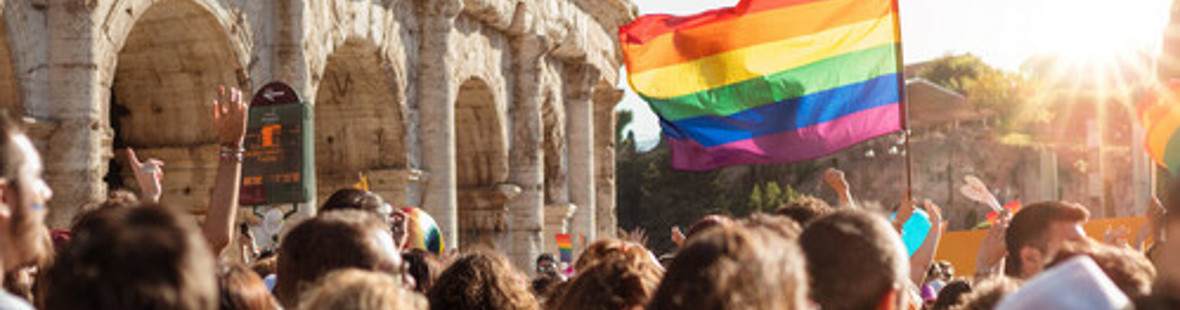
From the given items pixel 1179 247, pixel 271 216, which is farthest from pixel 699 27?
pixel 1179 247

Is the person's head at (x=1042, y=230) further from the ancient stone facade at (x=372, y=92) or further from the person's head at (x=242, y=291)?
the ancient stone facade at (x=372, y=92)

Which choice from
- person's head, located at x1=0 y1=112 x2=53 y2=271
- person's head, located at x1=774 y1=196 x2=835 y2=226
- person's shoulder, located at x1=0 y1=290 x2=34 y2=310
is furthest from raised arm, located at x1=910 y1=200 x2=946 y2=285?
person's shoulder, located at x1=0 y1=290 x2=34 y2=310

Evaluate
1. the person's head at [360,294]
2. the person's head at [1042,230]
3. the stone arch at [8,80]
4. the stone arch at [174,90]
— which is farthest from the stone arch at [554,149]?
the person's head at [360,294]

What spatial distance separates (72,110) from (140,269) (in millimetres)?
10431

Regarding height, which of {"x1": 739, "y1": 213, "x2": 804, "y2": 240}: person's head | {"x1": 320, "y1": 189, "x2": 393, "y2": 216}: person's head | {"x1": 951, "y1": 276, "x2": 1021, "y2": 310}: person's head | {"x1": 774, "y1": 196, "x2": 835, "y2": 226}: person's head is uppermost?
{"x1": 320, "y1": 189, "x2": 393, "y2": 216}: person's head

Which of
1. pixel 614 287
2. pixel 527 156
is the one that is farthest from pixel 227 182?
pixel 527 156

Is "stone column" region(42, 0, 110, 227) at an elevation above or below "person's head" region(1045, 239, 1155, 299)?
above

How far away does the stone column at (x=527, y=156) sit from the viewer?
26.0 metres

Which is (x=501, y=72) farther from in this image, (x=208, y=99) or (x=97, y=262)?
(x=97, y=262)

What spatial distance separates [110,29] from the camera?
13406mm

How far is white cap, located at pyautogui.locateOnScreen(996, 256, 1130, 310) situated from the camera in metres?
3.36

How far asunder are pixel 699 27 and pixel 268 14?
252 inches

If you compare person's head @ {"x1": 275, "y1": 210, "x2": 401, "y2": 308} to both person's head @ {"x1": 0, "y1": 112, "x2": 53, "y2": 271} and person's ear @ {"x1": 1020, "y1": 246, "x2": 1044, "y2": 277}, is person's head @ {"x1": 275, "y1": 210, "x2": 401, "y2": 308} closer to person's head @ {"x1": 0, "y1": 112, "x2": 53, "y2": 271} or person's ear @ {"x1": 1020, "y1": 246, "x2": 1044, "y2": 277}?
person's head @ {"x1": 0, "y1": 112, "x2": 53, "y2": 271}

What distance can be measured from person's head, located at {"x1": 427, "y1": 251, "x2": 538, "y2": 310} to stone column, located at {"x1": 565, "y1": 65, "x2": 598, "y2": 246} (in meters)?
23.5
